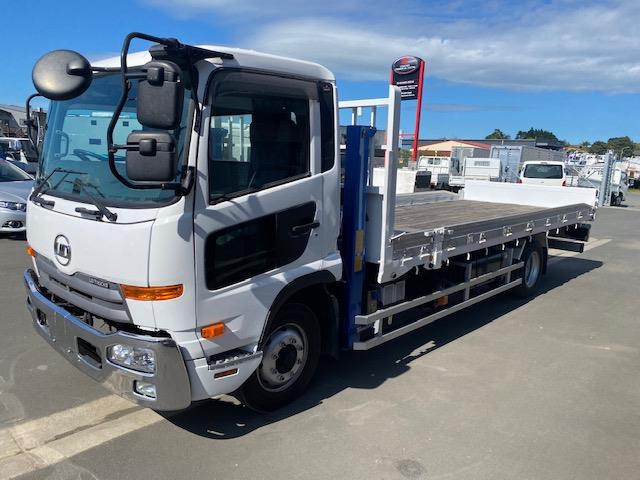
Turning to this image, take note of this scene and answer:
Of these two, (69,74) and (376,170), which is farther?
(376,170)

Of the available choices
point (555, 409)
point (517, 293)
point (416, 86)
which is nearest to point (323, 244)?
point (555, 409)

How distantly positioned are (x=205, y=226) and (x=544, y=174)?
2104cm

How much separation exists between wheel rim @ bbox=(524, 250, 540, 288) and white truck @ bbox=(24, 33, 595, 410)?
147 inches

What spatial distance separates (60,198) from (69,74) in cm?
105

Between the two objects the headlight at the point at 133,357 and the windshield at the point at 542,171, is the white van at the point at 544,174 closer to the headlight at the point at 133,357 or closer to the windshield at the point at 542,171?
the windshield at the point at 542,171

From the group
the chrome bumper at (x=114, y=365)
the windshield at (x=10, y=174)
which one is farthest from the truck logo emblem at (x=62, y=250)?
the windshield at (x=10, y=174)

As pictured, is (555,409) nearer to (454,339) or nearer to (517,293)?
(454,339)

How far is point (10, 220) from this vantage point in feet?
32.2

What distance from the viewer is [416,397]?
4.27 m

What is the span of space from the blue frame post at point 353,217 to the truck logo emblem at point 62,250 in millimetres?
2011

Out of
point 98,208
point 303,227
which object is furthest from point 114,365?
point 303,227

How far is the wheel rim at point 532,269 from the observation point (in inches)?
296

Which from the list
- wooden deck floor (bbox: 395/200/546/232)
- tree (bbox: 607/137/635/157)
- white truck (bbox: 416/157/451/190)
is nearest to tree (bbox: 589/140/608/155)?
tree (bbox: 607/137/635/157)

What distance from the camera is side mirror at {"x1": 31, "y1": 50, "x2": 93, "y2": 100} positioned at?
2.69 m
